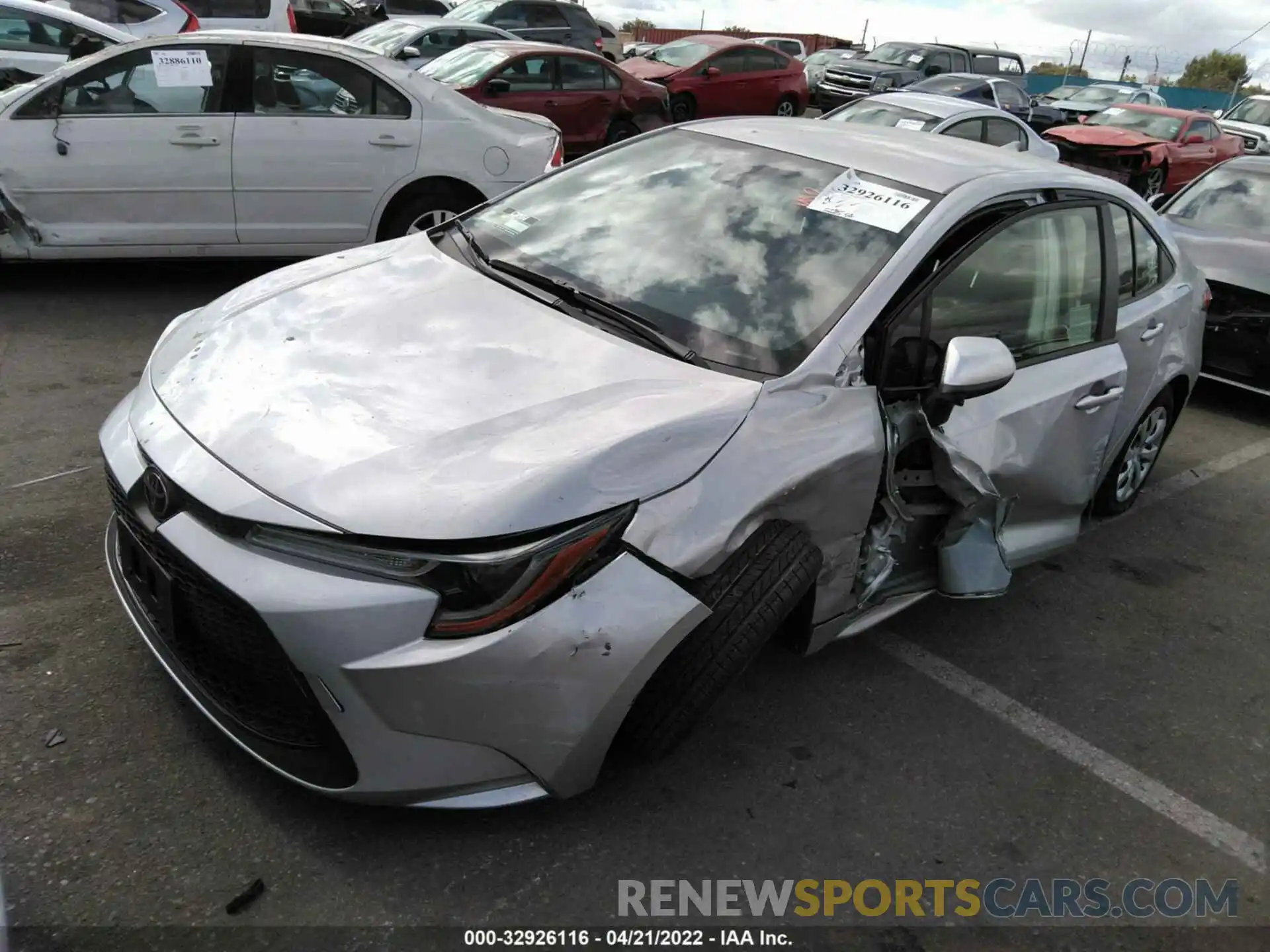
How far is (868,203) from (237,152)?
4484 millimetres

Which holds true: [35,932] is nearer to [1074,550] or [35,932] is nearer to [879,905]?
[879,905]

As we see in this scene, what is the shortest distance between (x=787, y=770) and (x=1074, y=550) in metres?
2.22

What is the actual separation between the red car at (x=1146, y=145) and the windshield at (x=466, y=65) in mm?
6348

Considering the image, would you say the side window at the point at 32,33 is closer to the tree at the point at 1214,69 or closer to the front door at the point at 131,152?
the front door at the point at 131,152

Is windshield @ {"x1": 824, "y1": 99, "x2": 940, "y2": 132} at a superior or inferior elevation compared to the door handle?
superior

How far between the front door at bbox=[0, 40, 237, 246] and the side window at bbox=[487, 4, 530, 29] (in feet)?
38.3

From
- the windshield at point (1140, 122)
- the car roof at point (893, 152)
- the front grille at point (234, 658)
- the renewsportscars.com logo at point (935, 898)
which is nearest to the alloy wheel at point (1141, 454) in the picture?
the car roof at point (893, 152)

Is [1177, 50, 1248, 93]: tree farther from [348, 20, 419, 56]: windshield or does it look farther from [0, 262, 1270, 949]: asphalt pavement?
[0, 262, 1270, 949]: asphalt pavement

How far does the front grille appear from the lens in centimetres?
212

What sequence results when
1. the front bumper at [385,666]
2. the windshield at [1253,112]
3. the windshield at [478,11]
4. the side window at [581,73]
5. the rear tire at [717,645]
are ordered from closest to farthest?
the front bumper at [385,666] → the rear tire at [717,645] → the side window at [581,73] → the windshield at [478,11] → the windshield at [1253,112]

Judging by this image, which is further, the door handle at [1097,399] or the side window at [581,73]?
the side window at [581,73]

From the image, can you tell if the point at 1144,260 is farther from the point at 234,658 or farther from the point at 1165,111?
the point at 1165,111

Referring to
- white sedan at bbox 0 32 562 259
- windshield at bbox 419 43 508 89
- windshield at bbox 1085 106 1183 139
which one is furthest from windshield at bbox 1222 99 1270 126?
white sedan at bbox 0 32 562 259

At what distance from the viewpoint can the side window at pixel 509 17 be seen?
16638 millimetres
